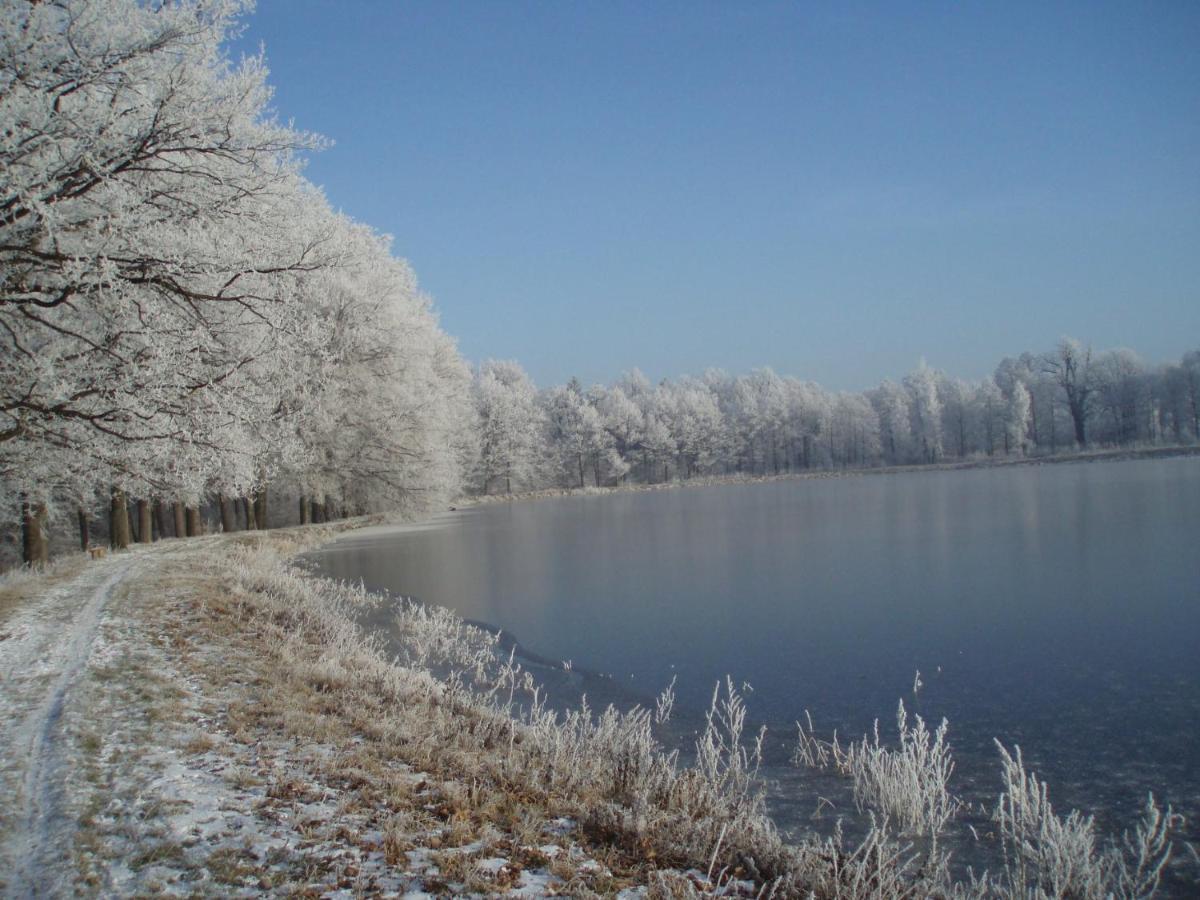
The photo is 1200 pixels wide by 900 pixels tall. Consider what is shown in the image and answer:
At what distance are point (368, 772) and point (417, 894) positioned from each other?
5.95 ft

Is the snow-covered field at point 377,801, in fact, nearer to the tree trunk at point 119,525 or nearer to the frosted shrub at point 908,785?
the frosted shrub at point 908,785

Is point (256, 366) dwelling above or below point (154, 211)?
below

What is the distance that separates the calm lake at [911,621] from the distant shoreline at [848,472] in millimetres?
41958

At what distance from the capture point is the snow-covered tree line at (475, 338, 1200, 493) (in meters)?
79.4


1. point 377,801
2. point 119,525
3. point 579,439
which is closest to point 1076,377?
point 579,439

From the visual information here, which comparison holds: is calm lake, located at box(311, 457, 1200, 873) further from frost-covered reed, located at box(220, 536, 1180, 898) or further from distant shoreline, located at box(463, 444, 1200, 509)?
distant shoreline, located at box(463, 444, 1200, 509)

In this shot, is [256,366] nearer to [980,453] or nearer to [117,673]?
[117,673]

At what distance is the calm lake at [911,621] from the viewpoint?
7664 mm

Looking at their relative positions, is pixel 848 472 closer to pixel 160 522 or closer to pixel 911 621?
pixel 160 522

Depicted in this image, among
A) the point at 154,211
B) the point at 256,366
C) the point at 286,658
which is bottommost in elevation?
the point at 286,658

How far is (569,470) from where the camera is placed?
284 ft

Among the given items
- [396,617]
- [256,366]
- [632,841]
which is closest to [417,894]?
[632,841]

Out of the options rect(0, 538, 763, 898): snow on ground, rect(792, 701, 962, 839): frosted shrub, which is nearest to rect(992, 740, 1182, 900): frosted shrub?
rect(792, 701, 962, 839): frosted shrub

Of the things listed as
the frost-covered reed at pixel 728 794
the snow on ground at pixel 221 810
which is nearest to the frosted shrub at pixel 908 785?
the frost-covered reed at pixel 728 794
